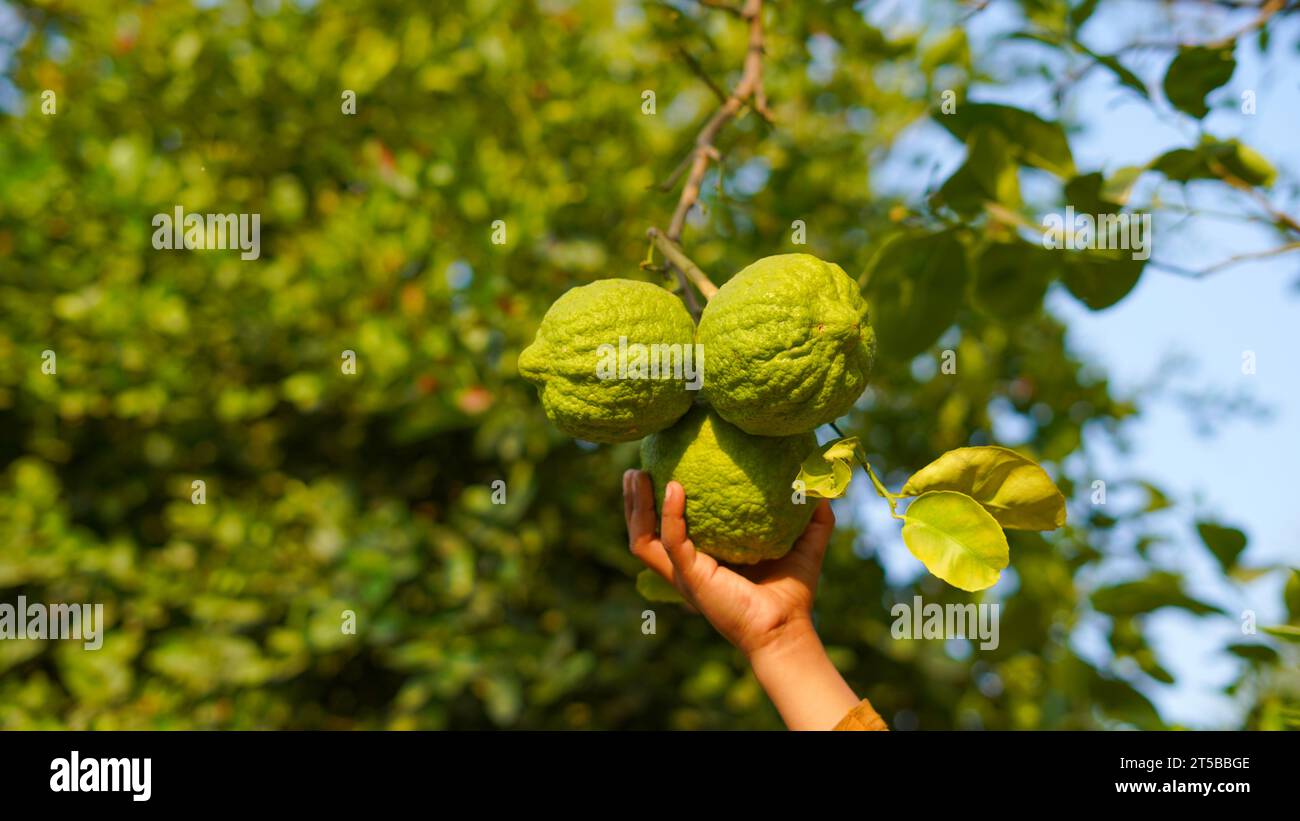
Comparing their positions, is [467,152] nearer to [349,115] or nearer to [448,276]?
[448,276]

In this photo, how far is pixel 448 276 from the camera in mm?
1957

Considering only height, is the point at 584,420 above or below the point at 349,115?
below

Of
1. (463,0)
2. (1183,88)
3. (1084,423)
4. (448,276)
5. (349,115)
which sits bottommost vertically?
(1084,423)

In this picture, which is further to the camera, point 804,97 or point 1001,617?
point 804,97

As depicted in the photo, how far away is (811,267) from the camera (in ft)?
2.96

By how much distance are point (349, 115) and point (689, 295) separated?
167 cm

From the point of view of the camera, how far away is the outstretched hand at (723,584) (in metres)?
1.06

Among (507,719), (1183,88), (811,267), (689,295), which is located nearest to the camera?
(811,267)

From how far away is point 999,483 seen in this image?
0.87 meters

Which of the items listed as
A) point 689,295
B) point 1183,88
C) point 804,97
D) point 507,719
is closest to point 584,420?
point 689,295

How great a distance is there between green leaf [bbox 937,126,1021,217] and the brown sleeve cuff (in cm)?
71

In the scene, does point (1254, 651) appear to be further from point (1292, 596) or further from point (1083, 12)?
point (1083, 12)

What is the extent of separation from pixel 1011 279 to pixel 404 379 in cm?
123

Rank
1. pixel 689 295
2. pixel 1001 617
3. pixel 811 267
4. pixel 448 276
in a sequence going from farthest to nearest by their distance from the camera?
pixel 1001 617 → pixel 448 276 → pixel 689 295 → pixel 811 267
